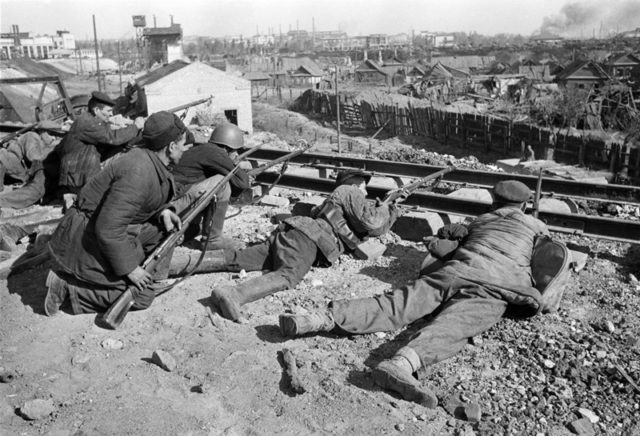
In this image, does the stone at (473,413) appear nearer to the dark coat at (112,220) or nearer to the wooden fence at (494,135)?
the dark coat at (112,220)

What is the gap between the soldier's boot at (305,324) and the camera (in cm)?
451

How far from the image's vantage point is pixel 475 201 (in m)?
7.52

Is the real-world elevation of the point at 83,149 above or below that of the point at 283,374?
above

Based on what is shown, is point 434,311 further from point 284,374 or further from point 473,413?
point 284,374

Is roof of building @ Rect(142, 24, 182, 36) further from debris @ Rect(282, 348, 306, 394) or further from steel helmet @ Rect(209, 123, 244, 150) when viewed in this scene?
debris @ Rect(282, 348, 306, 394)

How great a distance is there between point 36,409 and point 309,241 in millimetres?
2731

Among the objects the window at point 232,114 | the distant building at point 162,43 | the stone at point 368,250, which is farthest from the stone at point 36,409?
the distant building at point 162,43

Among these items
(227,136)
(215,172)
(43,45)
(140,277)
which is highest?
(43,45)

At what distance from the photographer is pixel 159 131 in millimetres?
4848

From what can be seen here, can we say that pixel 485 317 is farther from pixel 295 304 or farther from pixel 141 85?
pixel 141 85

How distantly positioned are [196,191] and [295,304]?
1.77m

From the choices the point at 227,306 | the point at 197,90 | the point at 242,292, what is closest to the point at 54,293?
the point at 227,306

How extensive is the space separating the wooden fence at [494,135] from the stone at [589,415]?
12.9 m

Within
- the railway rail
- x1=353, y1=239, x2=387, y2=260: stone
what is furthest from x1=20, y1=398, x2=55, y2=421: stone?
the railway rail
